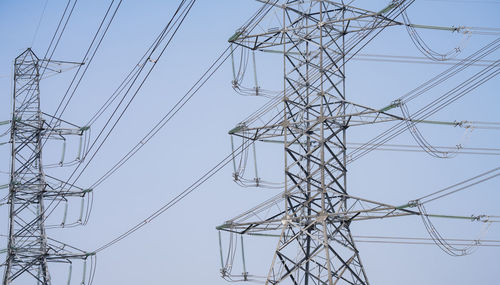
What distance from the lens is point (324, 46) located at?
2297 centimetres

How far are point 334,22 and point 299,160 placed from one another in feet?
14.3

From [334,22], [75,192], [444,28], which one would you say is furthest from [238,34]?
[75,192]

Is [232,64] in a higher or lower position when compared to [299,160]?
higher

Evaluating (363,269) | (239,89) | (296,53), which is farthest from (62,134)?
(363,269)

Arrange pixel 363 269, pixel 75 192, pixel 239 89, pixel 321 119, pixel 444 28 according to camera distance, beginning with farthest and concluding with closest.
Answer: pixel 75 192 → pixel 239 89 → pixel 444 28 → pixel 321 119 → pixel 363 269

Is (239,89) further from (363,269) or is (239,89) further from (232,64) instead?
(363,269)

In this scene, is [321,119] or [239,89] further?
[239,89]

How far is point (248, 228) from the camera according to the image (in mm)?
22656

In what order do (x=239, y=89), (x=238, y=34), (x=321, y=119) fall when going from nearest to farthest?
(x=321, y=119)
(x=238, y=34)
(x=239, y=89)

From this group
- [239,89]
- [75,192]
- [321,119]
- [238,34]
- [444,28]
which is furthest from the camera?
[75,192]

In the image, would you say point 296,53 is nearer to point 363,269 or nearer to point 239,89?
point 239,89

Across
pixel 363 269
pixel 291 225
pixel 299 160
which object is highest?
pixel 299 160

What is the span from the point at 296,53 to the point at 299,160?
3.83 metres

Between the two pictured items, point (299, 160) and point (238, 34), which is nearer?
point (299, 160)
